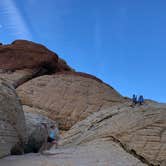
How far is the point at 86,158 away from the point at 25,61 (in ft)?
73.8

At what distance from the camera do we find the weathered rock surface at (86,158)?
935 centimetres

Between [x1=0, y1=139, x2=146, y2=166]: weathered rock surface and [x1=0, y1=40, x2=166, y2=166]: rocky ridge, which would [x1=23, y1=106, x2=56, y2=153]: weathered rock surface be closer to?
[x1=0, y1=40, x2=166, y2=166]: rocky ridge

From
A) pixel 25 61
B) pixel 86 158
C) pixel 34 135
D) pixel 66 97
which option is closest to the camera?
pixel 86 158

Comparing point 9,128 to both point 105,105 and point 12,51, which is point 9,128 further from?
point 12,51

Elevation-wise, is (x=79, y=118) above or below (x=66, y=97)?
below

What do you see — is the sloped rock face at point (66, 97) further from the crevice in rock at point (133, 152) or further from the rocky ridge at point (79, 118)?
the crevice in rock at point (133, 152)

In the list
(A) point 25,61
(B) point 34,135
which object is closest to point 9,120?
(B) point 34,135

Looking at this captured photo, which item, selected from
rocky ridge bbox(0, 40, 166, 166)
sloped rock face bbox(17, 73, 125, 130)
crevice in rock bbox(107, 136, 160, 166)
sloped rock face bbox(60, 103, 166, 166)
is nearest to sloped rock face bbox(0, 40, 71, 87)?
rocky ridge bbox(0, 40, 166, 166)

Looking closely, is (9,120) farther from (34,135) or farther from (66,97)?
(66,97)

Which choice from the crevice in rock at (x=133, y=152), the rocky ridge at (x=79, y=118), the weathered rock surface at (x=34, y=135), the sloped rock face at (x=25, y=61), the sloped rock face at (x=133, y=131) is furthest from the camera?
the sloped rock face at (x=25, y=61)

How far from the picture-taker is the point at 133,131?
13336mm

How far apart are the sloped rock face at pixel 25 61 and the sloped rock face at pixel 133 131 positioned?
13772 mm

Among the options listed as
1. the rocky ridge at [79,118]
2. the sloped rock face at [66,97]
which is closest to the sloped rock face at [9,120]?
the rocky ridge at [79,118]

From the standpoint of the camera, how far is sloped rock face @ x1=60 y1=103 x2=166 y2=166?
39.4 feet
